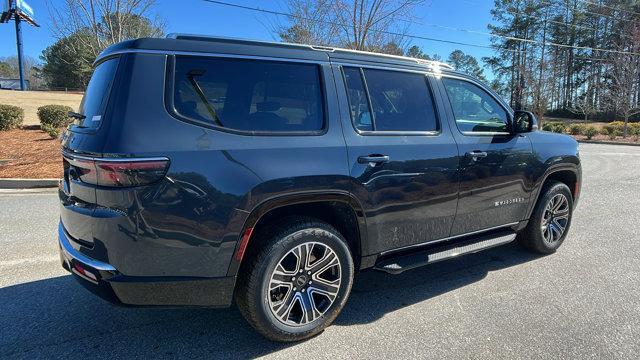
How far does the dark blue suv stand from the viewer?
94.3 inches

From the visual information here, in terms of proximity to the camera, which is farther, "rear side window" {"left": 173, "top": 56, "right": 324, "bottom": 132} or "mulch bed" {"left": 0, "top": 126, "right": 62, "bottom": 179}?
"mulch bed" {"left": 0, "top": 126, "right": 62, "bottom": 179}

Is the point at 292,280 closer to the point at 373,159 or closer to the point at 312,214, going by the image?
the point at 312,214

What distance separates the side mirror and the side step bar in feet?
3.27

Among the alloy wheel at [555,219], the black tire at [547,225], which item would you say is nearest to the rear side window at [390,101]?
the black tire at [547,225]

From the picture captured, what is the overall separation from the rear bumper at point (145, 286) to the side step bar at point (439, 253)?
1267mm

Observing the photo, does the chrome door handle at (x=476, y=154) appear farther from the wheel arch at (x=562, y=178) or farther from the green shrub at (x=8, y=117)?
the green shrub at (x=8, y=117)

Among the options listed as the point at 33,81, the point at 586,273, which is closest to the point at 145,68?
the point at 586,273

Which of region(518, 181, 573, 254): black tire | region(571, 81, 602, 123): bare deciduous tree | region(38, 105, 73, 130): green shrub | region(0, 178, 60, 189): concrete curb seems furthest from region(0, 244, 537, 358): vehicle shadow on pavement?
region(571, 81, 602, 123): bare deciduous tree

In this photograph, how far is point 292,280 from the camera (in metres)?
2.93

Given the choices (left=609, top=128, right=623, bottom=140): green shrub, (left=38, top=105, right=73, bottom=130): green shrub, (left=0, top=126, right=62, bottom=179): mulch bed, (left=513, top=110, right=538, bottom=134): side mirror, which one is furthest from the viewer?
(left=609, top=128, right=623, bottom=140): green shrub

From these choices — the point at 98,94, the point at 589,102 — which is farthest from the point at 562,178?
the point at 589,102

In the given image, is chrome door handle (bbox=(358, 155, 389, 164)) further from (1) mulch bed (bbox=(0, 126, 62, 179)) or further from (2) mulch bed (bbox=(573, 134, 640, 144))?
(2) mulch bed (bbox=(573, 134, 640, 144))

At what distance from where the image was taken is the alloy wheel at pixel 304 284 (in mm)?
2877

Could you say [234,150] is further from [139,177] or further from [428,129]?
[428,129]
